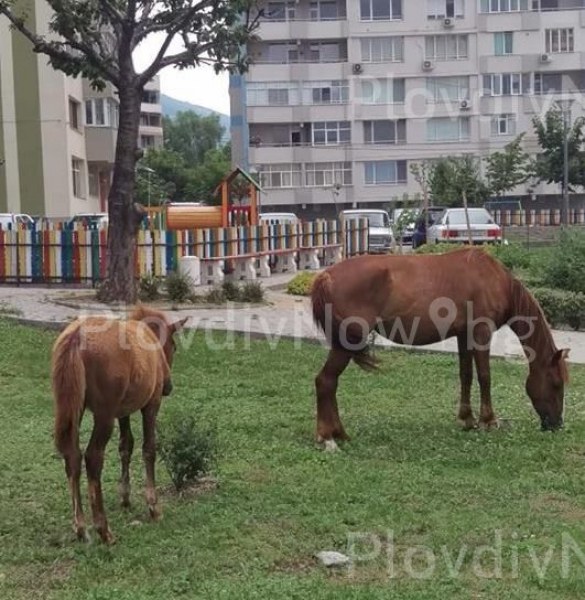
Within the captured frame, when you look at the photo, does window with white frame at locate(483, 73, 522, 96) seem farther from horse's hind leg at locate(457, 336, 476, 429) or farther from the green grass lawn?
horse's hind leg at locate(457, 336, 476, 429)

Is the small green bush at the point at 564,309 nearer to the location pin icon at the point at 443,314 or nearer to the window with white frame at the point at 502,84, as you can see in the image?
the location pin icon at the point at 443,314

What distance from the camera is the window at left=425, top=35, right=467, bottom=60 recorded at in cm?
5822

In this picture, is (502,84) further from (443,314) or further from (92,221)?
(443,314)

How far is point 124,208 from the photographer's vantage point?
51.6 feet

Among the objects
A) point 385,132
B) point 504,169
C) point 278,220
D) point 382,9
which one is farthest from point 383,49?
point 278,220

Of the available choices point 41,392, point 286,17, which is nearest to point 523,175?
point 286,17

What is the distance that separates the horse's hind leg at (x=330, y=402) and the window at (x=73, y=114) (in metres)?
35.3

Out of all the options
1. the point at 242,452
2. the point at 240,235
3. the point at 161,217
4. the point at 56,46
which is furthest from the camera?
the point at 161,217

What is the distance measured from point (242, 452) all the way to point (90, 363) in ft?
8.14

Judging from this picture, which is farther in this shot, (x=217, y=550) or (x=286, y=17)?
(x=286, y=17)

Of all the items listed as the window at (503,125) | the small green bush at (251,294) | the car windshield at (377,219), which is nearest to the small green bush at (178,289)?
the small green bush at (251,294)

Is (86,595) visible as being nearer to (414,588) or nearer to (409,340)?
(414,588)

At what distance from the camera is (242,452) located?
746cm

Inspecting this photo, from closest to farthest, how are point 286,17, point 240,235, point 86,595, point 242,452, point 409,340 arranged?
point 86,595, point 242,452, point 409,340, point 240,235, point 286,17
